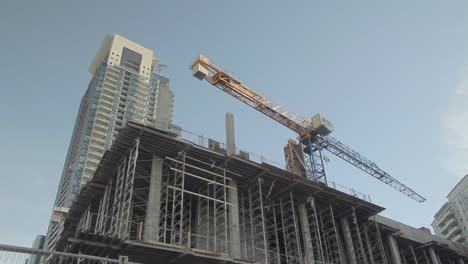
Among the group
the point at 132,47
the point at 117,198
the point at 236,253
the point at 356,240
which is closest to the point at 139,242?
the point at 117,198

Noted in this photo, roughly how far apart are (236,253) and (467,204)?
295 ft

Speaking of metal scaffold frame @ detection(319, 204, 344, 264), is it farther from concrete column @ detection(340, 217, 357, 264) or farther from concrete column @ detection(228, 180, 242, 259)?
concrete column @ detection(228, 180, 242, 259)

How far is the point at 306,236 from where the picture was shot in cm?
3148

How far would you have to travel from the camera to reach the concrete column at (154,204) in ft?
76.0

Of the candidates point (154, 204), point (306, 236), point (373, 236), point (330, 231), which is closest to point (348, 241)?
point (330, 231)

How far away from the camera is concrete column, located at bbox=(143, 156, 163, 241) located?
76.0 feet

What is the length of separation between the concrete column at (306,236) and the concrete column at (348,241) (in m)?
5.64

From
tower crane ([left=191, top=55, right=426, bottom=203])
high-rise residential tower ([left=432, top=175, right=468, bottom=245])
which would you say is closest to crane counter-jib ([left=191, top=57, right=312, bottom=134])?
tower crane ([left=191, top=55, right=426, bottom=203])

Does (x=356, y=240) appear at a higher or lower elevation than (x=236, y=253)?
higher

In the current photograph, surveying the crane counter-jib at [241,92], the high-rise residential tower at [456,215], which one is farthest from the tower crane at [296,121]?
the high-rise residential tower at [456,215]

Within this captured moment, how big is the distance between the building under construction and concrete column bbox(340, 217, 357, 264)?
98 millimetres

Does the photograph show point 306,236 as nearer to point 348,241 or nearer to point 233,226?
point 348,241

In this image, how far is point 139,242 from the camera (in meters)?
21.0

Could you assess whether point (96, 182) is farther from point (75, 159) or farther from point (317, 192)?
point (75, 159)
